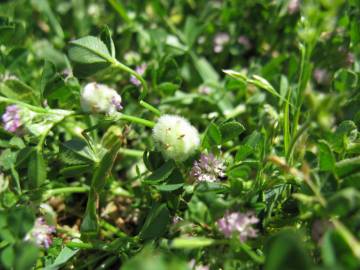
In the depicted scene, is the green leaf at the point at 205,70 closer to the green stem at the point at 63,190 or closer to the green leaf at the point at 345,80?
the green leaf at the point at 345,80

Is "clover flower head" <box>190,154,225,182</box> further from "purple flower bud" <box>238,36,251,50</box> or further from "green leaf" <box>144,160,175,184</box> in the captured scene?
"purple flower bud" <box>238,36,251,50</box>

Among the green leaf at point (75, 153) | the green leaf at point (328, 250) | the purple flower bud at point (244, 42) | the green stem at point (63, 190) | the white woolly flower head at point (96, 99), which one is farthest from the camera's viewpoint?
the purple flower bud at point (244, 42)

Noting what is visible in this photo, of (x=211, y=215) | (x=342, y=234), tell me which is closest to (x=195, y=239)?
(x=211, y=215)

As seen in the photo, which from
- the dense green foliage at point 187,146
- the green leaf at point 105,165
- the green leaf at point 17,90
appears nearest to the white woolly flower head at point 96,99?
the dense green foliage at point 187,146

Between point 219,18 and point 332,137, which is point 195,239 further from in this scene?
point 219,18

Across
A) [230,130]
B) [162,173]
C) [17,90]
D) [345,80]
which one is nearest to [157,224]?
[162,173]

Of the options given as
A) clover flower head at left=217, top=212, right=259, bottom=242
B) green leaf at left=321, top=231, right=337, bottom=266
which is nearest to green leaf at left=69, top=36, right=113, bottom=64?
clover flower head at left=217, top=212, right=259, bottom=242

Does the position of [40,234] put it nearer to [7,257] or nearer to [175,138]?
[7,257]
